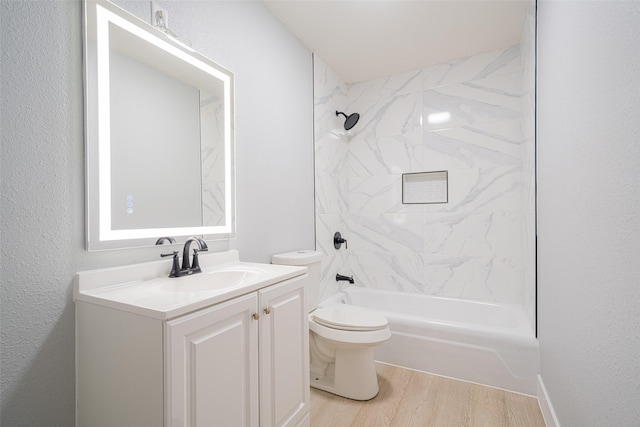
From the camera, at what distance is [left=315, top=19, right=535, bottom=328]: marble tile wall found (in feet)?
8.05

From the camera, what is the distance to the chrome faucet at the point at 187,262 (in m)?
1.30

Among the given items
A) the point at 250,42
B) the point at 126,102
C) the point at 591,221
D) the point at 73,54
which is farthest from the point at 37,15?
the point at 591,221

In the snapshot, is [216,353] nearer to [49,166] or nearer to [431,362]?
[49,166]

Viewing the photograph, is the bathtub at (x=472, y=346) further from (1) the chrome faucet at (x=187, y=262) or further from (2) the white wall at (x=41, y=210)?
(2) the white wall at (x=41, y=210)

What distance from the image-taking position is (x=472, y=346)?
2.01 m

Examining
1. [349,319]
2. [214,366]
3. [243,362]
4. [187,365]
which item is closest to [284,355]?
[243,362]

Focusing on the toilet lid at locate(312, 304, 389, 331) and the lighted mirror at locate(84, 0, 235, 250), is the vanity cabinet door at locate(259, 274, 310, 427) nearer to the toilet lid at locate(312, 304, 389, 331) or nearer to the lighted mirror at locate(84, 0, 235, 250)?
the toilet lid at locate(312, 304, 389, 331)

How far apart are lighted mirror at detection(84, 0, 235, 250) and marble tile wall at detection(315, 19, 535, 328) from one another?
1.09m

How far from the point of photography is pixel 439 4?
1.96 meters

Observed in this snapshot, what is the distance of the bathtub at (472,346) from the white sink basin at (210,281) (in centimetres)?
121

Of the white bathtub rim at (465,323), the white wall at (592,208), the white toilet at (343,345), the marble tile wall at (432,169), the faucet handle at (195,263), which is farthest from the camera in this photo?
the marble tile wall at (432,169)

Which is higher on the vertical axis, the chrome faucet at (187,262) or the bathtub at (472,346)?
the chrome faucet at (187,262)

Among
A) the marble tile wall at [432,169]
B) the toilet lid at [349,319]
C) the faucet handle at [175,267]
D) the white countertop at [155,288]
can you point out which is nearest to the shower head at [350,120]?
the marble tile wall at [432,169]

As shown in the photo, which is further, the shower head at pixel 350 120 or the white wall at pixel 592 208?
the shower head at pixel 350 120
